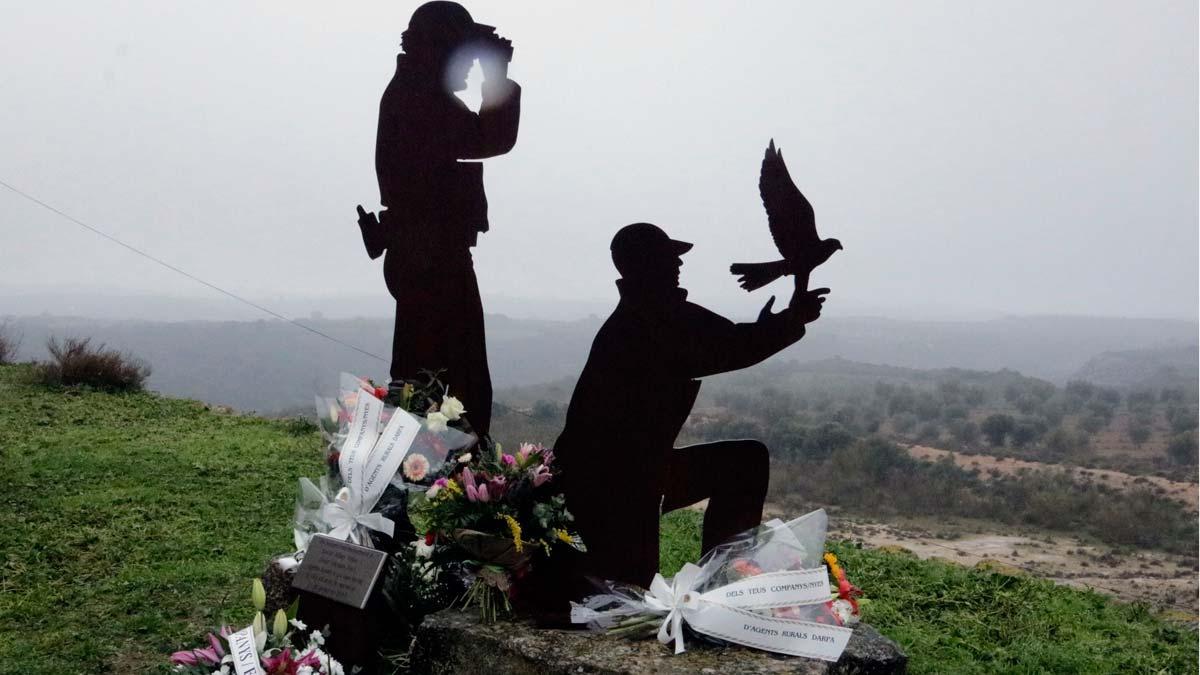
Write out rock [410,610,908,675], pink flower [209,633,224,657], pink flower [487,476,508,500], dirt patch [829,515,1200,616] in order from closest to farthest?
rock [410,610,908,675]
pink flower [209,633,224,657]
pink flower [487,476,508,500]
dirt patch [829,515,1200,616]

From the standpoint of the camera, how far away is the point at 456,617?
364 centimetres

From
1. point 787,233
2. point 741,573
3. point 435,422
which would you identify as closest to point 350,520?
point 435,422

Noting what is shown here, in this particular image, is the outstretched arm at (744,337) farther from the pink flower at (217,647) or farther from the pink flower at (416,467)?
the pink flower at (217,647)

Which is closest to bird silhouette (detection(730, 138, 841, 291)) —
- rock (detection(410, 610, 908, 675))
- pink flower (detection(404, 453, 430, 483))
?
rock (detection(410, 610, 908, 675))

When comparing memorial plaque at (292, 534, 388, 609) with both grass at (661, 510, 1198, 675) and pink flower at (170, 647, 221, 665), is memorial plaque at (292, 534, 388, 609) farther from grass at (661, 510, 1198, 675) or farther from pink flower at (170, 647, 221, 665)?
grass at (661, 510, 1198, 675)

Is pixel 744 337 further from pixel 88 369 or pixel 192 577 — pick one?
A: pixel 88 369

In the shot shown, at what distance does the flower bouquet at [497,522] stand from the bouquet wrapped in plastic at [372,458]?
177mm

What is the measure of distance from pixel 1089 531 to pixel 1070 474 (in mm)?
1159

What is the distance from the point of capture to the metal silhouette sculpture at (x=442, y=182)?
460 centimetres

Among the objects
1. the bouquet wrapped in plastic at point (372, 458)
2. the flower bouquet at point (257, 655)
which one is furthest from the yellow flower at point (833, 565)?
the flower bouquet at point (257, 655)

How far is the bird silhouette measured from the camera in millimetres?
3541

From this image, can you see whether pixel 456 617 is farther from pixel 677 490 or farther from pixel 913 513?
pixel 913 513

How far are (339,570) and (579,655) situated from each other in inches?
42.6

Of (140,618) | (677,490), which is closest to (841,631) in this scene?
(677,490)
